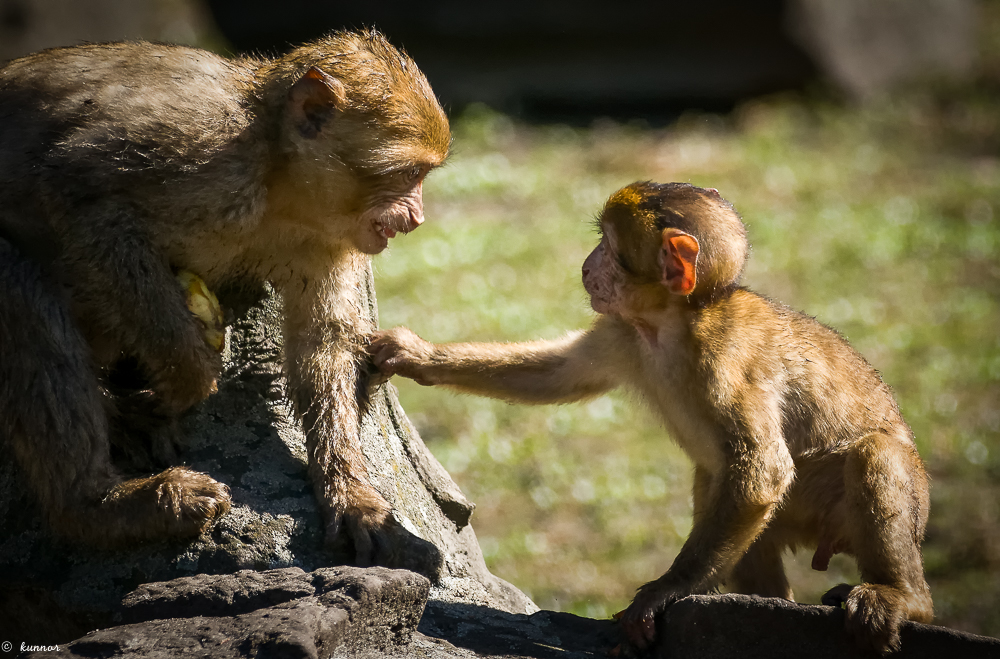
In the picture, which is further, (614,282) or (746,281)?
(746,281)

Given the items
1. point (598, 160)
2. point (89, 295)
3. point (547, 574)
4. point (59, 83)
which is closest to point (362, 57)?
point (59, 83)

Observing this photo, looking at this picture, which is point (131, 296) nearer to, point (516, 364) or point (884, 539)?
point (516, 364)

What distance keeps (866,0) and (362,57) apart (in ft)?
38.1

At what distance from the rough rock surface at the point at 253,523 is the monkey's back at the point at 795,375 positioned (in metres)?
1.28

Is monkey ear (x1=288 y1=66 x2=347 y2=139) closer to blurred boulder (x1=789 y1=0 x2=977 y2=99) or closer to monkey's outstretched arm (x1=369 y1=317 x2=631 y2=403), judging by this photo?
monkey's outstretched arm (x1=369 y1=317 x2=631 y2=403)

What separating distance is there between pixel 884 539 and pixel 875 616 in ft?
Answer: 1.05

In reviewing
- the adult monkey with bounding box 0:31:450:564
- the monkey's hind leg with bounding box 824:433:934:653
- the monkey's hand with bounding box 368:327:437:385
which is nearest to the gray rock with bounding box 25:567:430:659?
the adult monkey with bounding box 0:31:450:564

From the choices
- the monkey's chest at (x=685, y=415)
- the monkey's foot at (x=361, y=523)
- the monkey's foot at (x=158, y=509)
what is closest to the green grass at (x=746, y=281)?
the monkey's chest at (x=685, y=415)

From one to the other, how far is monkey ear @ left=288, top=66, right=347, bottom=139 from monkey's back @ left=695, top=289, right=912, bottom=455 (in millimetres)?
1524

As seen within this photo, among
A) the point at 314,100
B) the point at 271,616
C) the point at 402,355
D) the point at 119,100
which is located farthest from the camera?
the point at 402,355

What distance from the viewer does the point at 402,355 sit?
4.05 meters

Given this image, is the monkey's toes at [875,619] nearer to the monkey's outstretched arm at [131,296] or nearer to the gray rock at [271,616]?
the gray rock at [271,616]

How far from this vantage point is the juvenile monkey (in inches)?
135

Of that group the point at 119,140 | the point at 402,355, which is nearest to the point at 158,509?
the point at 402,355
